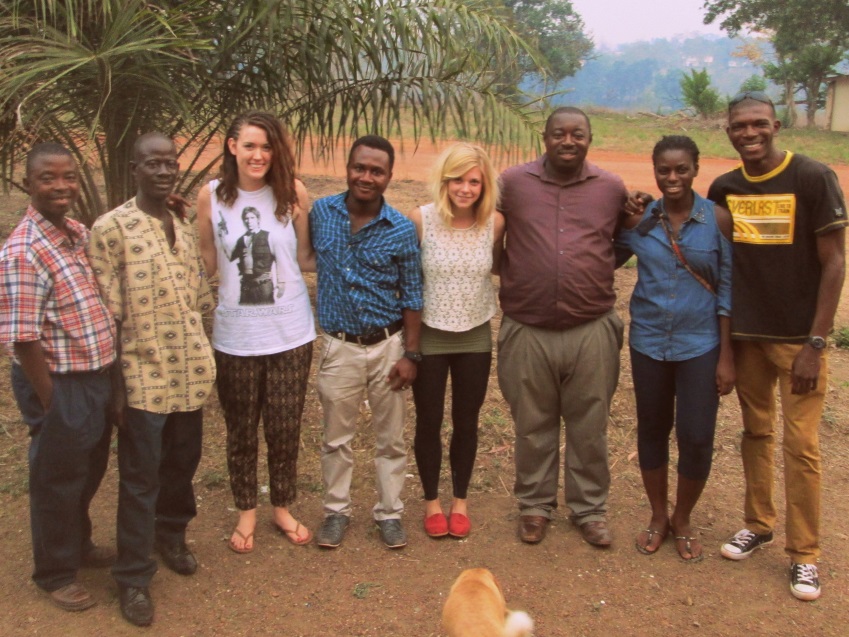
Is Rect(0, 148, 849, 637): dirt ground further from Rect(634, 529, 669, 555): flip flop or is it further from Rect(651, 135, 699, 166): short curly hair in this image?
Rect(651, 135, 699, 166): short curly hair

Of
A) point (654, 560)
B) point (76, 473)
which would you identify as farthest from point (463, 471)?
point (76, 473)

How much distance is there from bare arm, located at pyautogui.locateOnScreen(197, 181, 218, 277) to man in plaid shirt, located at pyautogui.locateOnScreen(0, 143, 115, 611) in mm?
465

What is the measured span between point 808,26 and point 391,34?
74.8 feet

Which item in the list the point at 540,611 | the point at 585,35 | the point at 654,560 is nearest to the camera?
the point at 540,611

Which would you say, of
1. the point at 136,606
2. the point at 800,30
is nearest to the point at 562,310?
the point at 136,606

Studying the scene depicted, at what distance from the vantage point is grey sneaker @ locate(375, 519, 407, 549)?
3838 millimetres

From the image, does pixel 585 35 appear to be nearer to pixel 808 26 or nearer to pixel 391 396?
pixel 808 26

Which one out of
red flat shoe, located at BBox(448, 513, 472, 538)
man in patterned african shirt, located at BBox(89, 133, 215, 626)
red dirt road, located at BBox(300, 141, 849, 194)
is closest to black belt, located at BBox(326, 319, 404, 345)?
man in patterned african shirt, located at BBox(89, 133, 215, 626)

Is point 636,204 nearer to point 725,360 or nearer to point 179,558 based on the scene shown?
point 725,360

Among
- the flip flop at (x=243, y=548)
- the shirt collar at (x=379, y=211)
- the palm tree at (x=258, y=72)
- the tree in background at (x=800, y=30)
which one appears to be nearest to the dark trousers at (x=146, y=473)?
the flip flop at (x=243, y=548)

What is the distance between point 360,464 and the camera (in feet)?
15.6

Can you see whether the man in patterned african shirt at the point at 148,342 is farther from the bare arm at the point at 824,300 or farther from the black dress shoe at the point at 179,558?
the bare arm at the point at 824,300

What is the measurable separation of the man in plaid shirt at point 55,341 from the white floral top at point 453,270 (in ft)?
4.09

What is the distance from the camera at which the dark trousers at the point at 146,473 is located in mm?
3209
